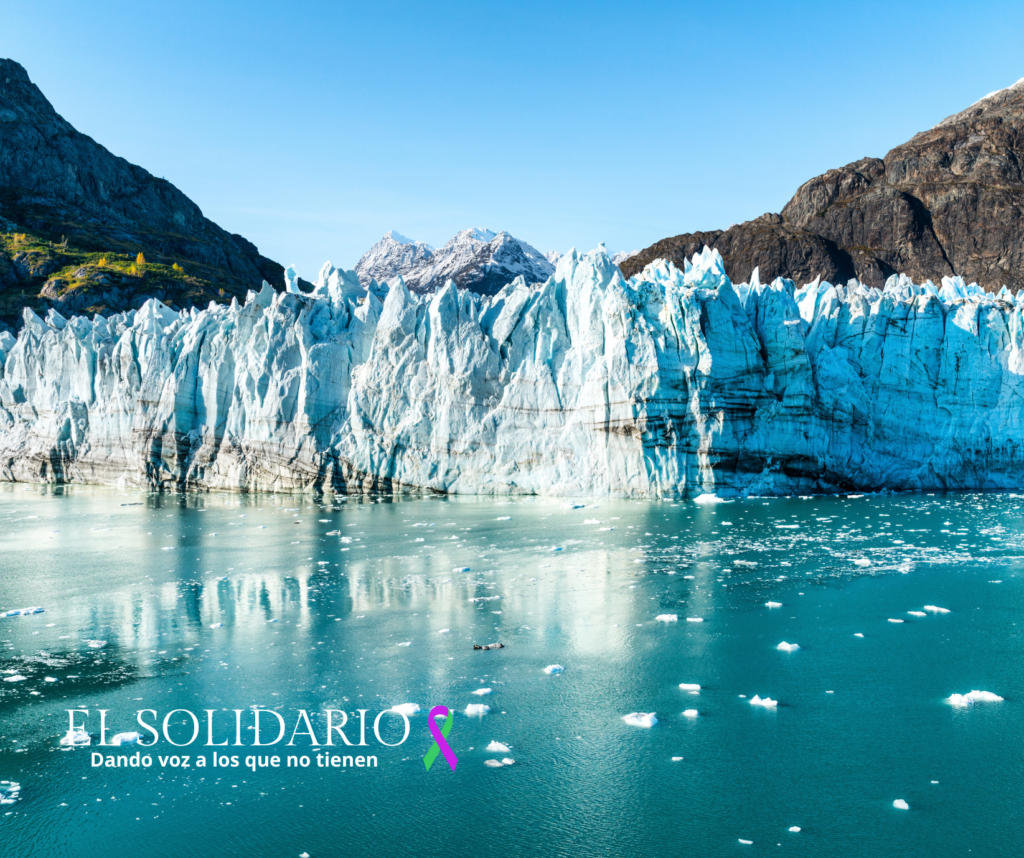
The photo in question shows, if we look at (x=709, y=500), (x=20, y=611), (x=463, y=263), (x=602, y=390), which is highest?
(x=463, y=263)

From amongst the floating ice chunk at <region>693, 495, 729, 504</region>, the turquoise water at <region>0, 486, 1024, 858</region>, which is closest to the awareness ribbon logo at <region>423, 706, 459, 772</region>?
the turquoise water at <region>0, 486, 1024, 858</region>

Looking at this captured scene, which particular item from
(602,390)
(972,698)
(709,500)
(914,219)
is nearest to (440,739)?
(972,698)

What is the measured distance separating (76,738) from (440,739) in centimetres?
293

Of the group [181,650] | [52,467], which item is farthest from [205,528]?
[52,467]

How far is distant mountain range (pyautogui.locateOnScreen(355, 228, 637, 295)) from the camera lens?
63.1 m

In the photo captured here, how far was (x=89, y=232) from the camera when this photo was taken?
6172cm

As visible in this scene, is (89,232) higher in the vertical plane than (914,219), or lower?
higher

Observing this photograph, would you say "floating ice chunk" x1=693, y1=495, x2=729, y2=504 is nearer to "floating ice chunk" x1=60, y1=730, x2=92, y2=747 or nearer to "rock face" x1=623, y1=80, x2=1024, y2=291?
"floating ice chunk" x1=60, y1=730, x2=92, y2=747

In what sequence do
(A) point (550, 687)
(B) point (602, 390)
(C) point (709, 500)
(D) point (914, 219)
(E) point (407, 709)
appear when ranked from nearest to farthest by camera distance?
(E) point (407, 709) → (A) point (550, 687) → (C) point (709, 500) → (B) point (602, 390) → (D) point (914, 219)

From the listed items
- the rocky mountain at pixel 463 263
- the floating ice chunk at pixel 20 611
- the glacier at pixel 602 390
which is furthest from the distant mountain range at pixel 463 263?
the floating ice chunk at pixel 20 611

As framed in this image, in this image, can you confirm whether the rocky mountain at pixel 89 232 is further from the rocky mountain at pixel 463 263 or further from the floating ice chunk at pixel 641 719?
the floating ice chunk at pixel 641 719

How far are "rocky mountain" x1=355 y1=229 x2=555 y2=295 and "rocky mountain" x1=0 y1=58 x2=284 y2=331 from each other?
35.4 ft

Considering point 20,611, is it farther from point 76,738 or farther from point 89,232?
point 89,232

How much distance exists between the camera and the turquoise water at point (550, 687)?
495 cm
